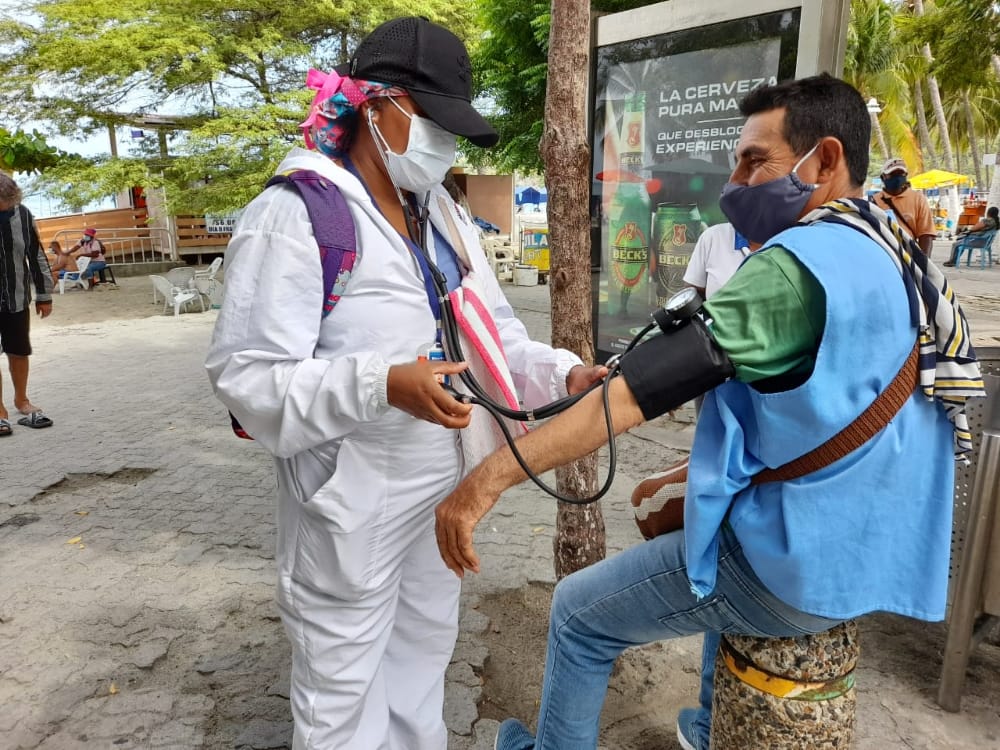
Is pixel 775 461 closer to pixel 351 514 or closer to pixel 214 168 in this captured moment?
pixel 351 514

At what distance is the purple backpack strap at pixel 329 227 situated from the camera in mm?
1620

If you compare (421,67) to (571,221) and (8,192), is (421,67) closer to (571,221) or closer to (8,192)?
(571,221)

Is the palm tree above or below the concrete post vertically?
above

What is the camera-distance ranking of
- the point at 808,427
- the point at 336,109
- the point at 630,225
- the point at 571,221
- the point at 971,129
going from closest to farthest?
the point at 808,427, the point at 336,109, the point at 571,221, the point at 630,225, the point at 971,129

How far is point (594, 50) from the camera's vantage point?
19.1ft

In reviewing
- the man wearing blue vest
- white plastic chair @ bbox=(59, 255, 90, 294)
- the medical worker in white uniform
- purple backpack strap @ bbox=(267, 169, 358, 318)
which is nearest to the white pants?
the medical worker in white uniform

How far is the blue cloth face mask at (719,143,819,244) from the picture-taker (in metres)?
1.70

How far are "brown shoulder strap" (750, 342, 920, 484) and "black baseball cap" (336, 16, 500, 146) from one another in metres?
1.05

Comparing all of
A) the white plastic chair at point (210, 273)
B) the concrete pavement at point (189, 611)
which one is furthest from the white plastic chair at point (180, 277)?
the concrete pavement at point (189, 611)

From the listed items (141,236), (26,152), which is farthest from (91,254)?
(141,236)

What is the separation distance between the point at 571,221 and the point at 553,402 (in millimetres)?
1397

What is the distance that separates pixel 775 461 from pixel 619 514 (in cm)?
304

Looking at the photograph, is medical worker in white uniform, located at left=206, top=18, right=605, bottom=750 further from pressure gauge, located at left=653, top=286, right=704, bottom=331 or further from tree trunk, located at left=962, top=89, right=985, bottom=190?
tree trunk, located at left=962, top=89, right=985, bottom=190

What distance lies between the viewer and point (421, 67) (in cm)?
175
